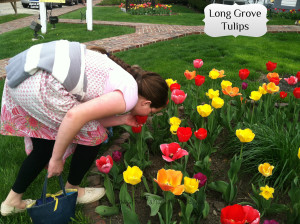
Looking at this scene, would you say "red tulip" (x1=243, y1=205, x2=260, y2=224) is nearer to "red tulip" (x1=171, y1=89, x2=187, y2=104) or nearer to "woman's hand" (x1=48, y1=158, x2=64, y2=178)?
"woman's hand" (x1=48, y1=158, x2=64, y2=178)

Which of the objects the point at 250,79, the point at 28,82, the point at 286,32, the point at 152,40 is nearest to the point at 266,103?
the point at 250,79

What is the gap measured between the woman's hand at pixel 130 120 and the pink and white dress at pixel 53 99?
7.3 inches

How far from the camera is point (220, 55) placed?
17.4 feet

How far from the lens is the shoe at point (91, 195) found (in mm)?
1874

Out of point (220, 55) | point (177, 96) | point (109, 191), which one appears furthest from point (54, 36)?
point (109, 191)

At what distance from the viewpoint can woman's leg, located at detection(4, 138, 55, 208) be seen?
175 centimetres

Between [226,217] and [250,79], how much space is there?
320 centimetres

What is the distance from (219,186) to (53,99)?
109cm

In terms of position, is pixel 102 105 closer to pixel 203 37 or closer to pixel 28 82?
pixel 28 82

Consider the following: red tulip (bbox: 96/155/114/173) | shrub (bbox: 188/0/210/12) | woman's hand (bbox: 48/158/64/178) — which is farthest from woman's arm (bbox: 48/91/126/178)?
shrub (bbox: 188/0/210/12)

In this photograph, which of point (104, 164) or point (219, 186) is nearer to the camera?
point (104, 164)

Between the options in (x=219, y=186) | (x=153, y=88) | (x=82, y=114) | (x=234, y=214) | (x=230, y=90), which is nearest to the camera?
(x=234, y=214)

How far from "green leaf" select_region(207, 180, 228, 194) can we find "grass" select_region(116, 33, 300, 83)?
2197 mm

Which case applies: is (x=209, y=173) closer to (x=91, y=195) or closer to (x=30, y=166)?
(x=91, y=195)
